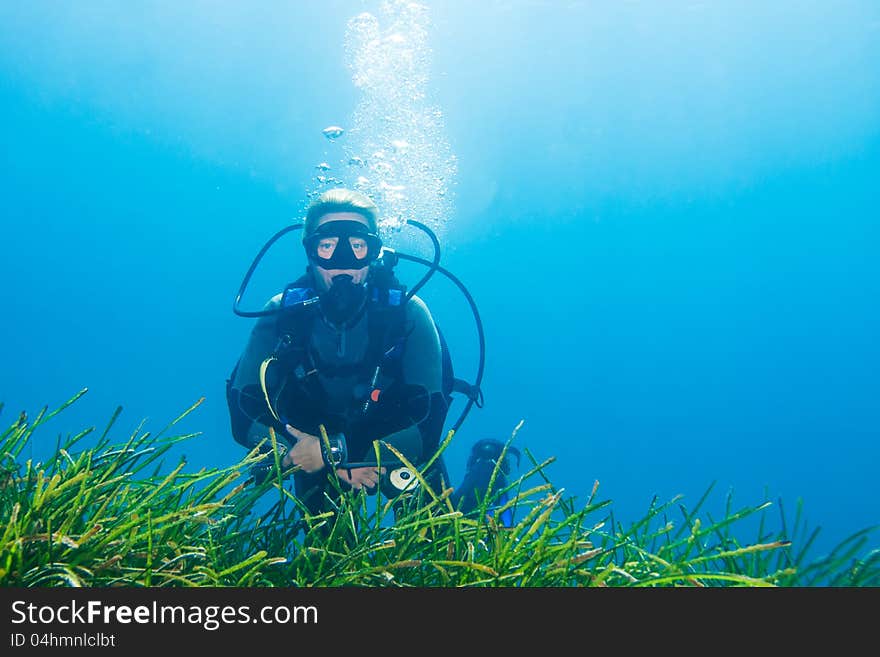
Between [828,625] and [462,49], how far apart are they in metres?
35.8

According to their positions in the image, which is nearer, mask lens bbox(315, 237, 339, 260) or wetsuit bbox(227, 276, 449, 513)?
wetsuit bbox(227, 276, 449, 513)

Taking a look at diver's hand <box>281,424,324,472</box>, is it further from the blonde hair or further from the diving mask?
the blonde hair

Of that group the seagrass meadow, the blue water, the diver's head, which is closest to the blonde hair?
the diver's head

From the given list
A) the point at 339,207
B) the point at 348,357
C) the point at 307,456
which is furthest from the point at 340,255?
the point at 307,456

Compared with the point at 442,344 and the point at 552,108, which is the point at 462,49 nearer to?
the point at 552,108

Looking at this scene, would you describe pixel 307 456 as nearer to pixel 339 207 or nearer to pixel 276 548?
pixel 276 548

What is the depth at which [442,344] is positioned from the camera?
13.6 ft

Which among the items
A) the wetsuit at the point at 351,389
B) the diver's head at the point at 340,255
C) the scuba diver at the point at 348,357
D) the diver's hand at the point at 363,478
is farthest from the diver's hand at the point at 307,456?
the diver's head at the point at 340,255

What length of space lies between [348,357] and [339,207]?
1.30m

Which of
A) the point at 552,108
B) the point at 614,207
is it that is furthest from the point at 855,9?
the point at 614,207

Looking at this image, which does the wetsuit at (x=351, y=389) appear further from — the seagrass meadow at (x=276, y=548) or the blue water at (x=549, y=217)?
the blue water at (x=549, y=217)

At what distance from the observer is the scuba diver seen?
3576 millimetres

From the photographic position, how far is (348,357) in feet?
13.5

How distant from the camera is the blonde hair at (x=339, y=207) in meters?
4.25
